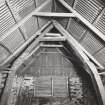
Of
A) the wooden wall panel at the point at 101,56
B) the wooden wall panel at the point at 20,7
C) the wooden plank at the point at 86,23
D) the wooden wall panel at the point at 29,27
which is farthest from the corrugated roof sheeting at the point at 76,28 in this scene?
the wooden wall panel at the point at 20,7

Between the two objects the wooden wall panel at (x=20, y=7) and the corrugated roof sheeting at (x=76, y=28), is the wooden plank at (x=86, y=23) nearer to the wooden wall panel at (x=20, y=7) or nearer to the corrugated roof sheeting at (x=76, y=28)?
the corrugated roof sheeting at (x=76, y=28)

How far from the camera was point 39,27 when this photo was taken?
23.1ft

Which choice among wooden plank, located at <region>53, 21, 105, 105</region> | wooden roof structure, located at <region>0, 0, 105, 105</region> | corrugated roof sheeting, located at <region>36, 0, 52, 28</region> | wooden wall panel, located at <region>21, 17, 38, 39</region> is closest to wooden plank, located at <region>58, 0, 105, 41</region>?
wooden roof structure, located at <region>0, 0, 105, 105</region>

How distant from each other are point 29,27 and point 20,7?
5.00 ft

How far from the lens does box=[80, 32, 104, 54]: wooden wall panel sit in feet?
18.8

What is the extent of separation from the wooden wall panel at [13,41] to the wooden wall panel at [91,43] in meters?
2.98

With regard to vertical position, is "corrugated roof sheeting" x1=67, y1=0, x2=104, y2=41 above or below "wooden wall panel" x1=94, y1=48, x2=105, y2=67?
above

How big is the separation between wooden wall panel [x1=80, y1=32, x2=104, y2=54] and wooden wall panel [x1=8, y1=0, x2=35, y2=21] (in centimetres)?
264

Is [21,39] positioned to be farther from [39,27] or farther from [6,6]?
[6,6]

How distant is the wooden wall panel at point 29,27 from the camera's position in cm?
580

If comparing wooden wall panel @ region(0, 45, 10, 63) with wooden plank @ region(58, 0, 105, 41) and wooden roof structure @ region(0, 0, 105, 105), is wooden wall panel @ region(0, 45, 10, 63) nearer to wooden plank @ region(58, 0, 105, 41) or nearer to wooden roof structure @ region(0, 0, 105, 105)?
wooden roof structure @ region(0, 0, 105, 105)

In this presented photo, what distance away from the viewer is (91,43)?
6.21 m

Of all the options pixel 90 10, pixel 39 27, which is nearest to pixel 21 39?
pixel 39 27

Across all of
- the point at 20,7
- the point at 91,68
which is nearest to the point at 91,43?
the point at 91,68
